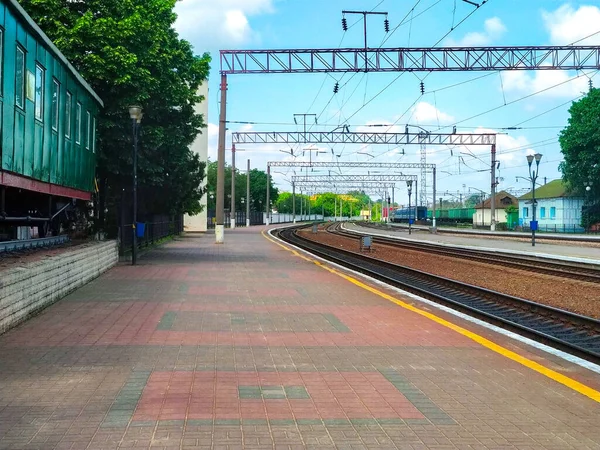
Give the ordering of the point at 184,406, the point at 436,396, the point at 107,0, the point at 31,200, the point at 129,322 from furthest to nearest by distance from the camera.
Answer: the point at 107,0
the point at 31,200
the point at 129,322
the point at 436,396
the point at 184,406

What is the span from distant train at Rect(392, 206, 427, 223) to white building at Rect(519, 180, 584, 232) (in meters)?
17.4

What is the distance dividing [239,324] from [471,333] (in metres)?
3.19

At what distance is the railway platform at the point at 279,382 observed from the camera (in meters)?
4.49

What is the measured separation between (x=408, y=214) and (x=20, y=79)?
81.1 meters

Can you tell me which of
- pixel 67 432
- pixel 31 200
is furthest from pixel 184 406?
pixel 31 200

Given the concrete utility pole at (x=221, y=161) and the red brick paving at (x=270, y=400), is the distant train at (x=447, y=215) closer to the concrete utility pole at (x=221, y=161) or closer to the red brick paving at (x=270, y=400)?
the concrete utility pole at (x=221, y=161)

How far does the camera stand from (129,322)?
28.9 feet

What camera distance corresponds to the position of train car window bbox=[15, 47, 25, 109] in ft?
31.4

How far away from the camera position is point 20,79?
9766 millimetres

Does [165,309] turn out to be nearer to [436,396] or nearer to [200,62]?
[436,396]

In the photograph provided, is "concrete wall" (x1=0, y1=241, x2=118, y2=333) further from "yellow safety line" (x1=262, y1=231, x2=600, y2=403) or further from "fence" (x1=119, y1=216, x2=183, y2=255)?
"fence" (x1=119, y1=216, x2=183, y2=255)

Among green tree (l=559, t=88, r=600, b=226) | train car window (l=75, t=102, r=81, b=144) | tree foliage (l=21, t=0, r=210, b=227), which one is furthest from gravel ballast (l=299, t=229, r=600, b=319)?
green tree (l=559, t=88, r=600, b=226)

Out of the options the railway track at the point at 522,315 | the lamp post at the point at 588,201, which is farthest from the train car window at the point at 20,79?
the lamp post at the point at 588,201

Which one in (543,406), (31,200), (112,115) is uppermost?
(112,115)
